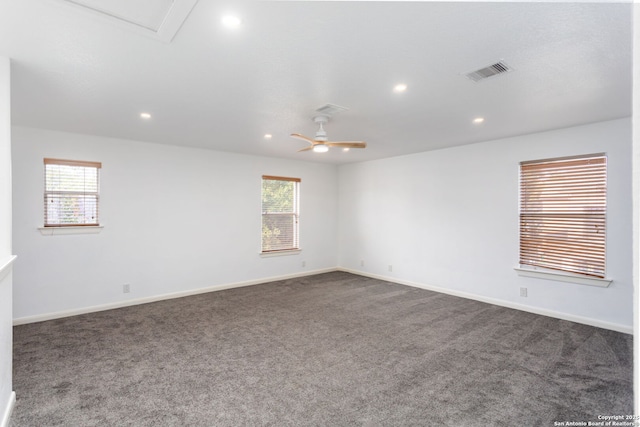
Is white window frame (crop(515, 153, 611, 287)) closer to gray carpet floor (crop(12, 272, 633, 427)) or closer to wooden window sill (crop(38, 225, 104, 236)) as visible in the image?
gray carpet floor (crop(12, 272, 633, 427))

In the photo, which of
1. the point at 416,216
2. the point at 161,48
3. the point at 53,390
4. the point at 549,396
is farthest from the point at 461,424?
the point at 416,216

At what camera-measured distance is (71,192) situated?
4570 mm

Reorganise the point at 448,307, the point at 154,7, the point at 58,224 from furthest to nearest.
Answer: the point at 448,307
the point at 58,224
the point at 154,7

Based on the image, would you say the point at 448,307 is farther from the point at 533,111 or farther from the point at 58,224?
the point at 58,224

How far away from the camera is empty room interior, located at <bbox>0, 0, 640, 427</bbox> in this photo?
2137 mm

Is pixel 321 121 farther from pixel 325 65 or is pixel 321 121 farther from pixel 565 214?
pixel 565 214

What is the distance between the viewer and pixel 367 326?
4047 mm

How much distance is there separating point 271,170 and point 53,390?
4769mm

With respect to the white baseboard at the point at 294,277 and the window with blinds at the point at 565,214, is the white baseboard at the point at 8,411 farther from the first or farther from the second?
the window with blinds at the point at 565,214

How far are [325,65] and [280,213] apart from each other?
458 cm

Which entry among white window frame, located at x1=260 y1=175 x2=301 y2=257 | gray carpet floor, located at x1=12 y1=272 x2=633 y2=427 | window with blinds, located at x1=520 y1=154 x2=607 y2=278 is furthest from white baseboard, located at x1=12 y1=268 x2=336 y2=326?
window with blinds, located at x1=520 y1=154 x2=607 y2=278

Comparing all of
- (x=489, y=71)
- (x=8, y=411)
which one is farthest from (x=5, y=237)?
(x=489, y=71)

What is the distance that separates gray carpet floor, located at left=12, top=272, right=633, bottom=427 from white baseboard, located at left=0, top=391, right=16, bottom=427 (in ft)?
0.13

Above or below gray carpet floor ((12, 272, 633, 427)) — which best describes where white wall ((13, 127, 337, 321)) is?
above
